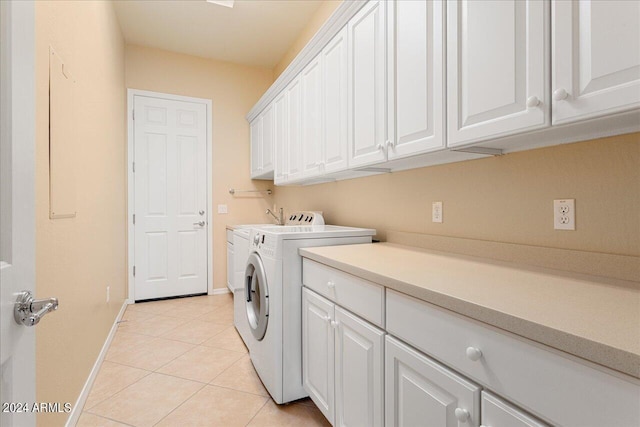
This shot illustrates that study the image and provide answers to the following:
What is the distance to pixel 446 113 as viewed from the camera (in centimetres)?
126

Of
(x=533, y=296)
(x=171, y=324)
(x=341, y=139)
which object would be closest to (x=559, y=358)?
(x=533, y=296)

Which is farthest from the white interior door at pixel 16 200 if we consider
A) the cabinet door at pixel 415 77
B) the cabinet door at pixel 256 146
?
the cabinet door at pixel 256 146

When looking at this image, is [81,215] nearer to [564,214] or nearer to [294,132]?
[294,132]

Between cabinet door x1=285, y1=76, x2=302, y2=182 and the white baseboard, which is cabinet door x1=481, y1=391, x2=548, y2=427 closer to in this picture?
the white baseboard

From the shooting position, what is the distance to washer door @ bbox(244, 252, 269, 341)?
6.08 feet

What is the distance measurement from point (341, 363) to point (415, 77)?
128cm

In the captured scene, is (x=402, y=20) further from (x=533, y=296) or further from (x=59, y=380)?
(x=59, y=380)

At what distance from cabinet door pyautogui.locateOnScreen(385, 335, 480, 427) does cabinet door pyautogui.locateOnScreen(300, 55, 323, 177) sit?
4.92ft

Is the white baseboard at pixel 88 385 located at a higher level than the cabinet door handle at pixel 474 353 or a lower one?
lower

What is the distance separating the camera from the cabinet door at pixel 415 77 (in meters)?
1.29

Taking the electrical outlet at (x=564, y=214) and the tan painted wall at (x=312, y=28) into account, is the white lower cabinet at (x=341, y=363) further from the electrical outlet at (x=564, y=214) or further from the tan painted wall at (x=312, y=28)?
the tan painted wall at (x=312, y=28)

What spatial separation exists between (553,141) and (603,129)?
0.16 m

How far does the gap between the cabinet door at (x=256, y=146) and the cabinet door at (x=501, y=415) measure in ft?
11.1

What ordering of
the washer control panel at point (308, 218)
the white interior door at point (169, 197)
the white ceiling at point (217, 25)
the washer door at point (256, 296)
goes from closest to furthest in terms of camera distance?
the washer door at point (256, 296), the washer control panel at point (308, 218), the white ceiling at point (217, 25), the white interior door at point (169, 197)
